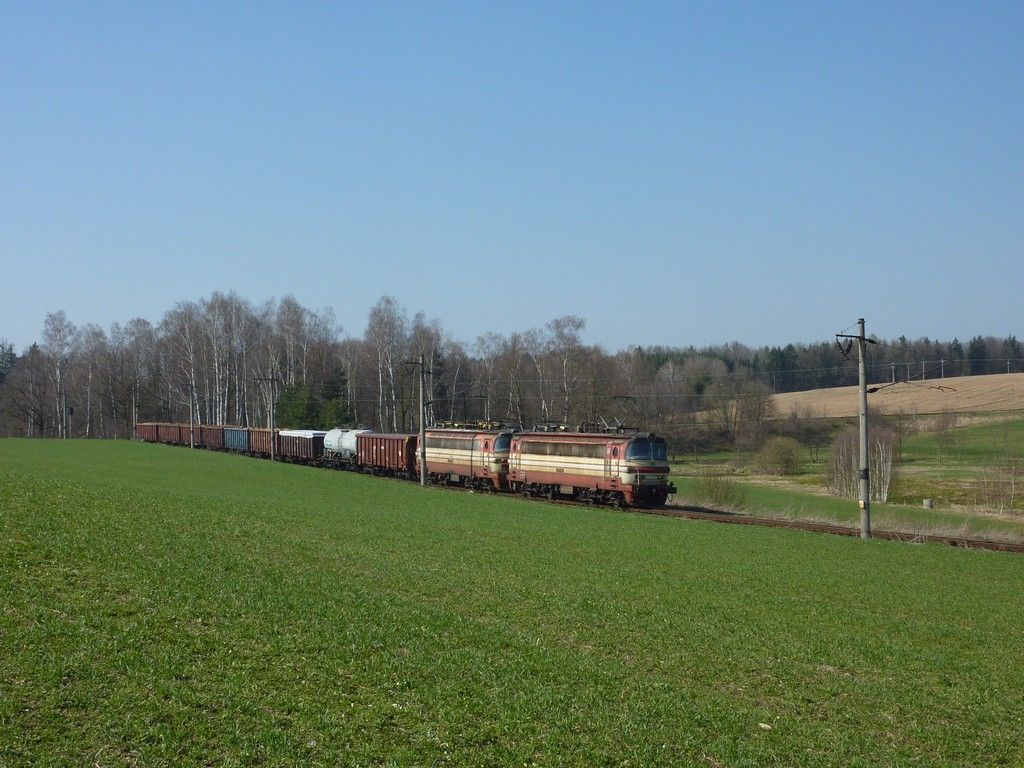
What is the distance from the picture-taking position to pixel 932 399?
10962 cm

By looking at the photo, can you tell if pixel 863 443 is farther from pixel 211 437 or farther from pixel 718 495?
pixel 211 437

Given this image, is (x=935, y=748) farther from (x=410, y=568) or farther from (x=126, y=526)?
(x=126, y=526)

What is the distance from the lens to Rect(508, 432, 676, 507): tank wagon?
42.3 meters

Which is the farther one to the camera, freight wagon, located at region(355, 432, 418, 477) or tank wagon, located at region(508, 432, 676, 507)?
freight wagon, located at region(355, 432, 418, 477)

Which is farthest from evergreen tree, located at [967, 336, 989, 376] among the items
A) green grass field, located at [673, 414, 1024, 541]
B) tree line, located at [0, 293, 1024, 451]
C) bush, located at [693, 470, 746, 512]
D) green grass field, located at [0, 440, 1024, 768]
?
green grass field, located at [0, 440, 1024, 768]

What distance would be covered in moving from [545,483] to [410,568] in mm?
28155

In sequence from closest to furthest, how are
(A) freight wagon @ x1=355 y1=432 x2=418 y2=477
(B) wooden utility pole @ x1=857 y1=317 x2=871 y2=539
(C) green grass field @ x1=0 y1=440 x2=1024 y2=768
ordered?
(C) green grass field @ x1=0 y1=440 x2=1024 y2=768, (B) wooden utility pole @ x1=857 y1=317 x2=871 y2=539, (A) freight wagon @ x1=355 y1=432 x2=418 y2=477

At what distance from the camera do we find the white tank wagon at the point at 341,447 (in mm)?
69688

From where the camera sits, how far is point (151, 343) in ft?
402

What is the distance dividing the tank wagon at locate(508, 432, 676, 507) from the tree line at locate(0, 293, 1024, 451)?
109 ft

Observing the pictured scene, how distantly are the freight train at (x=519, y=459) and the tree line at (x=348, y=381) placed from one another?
9985mm

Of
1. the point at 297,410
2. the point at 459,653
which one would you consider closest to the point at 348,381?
the point at 297,410

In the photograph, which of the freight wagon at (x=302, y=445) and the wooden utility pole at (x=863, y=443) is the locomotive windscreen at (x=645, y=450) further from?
the freight wagon at (x=302, y=445)

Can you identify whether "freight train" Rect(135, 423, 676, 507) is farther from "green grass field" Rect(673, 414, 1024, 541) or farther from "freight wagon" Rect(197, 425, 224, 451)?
"freight wagon" Rect(197, 425, 224, 451)
